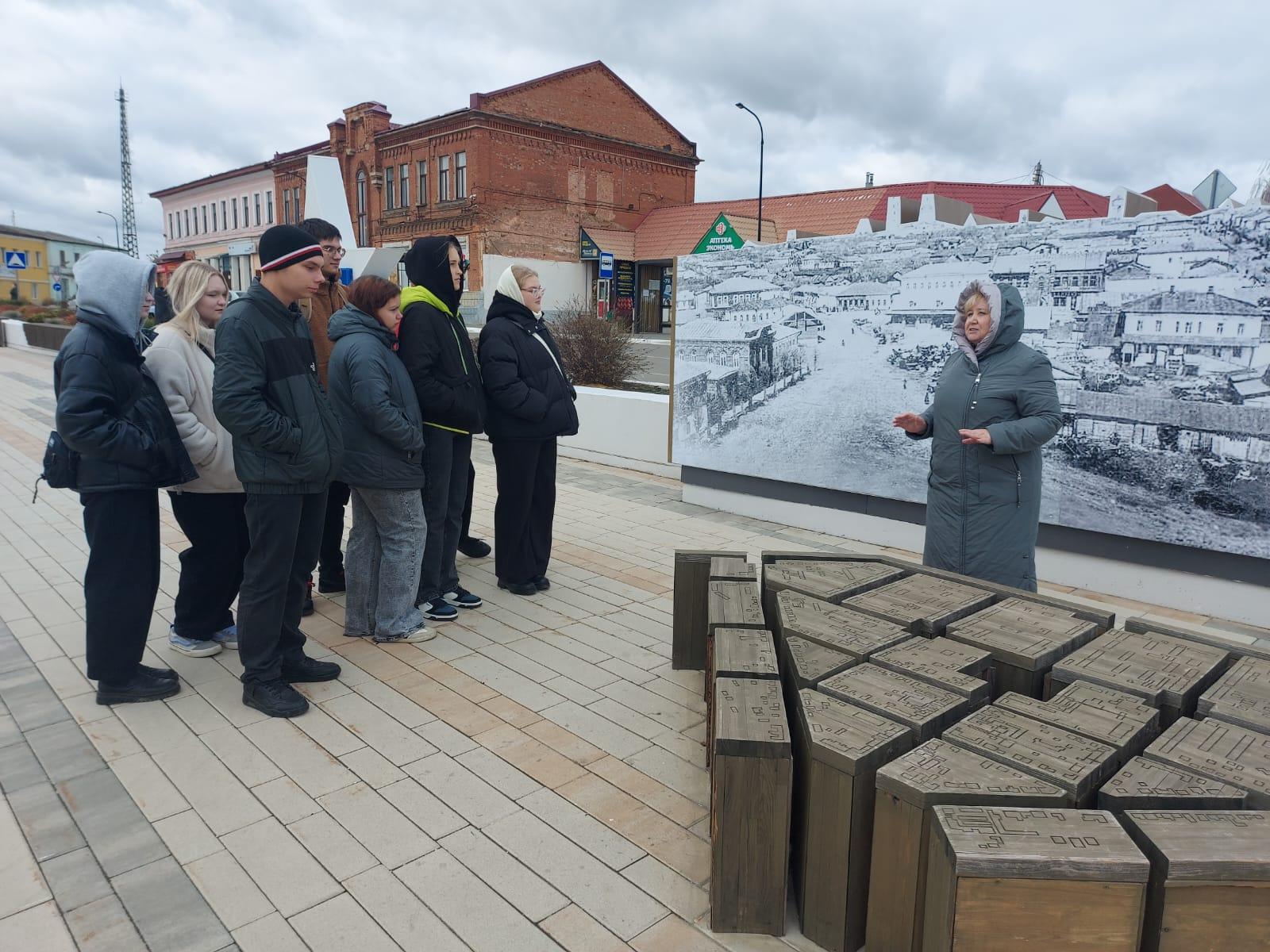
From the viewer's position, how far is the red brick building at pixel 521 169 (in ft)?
111

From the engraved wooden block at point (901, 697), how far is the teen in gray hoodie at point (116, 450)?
9.05 ft

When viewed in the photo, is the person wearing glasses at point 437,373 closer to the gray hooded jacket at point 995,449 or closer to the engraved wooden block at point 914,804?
the gray hooded jacket at point 995,449

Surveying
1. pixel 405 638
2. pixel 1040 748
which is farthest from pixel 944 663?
pixel 405 638

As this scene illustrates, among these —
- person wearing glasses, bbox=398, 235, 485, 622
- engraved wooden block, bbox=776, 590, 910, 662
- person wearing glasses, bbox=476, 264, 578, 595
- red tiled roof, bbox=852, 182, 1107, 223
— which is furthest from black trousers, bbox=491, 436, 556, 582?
red tiled roof, bbox=852, 182, 1107, 223

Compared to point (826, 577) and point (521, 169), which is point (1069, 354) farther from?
point (521, 169)

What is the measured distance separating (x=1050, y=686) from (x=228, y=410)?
121 inches

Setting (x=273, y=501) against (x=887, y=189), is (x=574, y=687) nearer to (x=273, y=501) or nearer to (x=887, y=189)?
(x=273, y=501)

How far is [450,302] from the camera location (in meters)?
4.63

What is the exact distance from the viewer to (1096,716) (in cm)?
248

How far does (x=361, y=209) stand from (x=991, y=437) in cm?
4009

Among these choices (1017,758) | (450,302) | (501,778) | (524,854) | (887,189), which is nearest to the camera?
(1017,758)

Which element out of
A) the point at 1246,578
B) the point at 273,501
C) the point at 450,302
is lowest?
the point at 1246,578

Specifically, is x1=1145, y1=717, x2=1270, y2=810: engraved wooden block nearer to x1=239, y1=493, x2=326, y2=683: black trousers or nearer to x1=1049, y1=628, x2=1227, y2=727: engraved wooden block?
x1=1049, y1=628, x2=1227, y2=727: engraved wooden block

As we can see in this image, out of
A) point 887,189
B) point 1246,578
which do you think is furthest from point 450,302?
point 887,189
